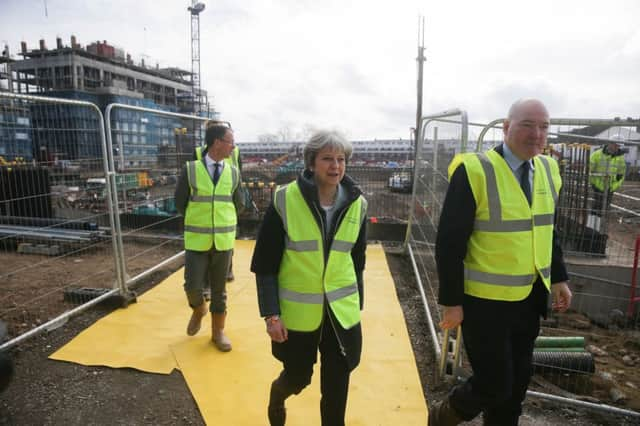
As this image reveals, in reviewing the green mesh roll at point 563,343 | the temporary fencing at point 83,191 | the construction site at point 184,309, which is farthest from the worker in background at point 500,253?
the temporary fencing at point 83,191

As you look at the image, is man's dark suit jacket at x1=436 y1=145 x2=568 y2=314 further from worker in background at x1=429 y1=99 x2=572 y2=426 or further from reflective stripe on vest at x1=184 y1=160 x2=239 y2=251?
reflective stripe on vest at x1=184 y1=160 x2=239 y2=251

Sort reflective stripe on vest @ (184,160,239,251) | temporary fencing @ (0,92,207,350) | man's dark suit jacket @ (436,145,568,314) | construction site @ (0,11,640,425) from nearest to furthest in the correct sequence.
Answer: man's dark suit jacket @ (436,145,568,314), construction site @ (0,11,640,425), reflective stripe on vest @ (184,160,239,251), temporary fencing @ (0,92,207,350)

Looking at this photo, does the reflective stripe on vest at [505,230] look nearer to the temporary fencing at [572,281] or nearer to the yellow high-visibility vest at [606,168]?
the temporary fencing at [572,281]

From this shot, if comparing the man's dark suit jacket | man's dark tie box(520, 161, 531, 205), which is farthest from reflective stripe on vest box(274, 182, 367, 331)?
man's dark tie box(520, 161, 531, 205)

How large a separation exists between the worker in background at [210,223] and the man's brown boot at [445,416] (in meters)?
1.90

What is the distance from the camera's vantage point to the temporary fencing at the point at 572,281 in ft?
10.5

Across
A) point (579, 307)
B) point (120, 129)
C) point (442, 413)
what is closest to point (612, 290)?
point (579, 307)

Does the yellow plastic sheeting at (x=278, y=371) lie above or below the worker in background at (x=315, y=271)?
below

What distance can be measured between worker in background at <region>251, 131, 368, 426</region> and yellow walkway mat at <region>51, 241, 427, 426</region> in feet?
2.64

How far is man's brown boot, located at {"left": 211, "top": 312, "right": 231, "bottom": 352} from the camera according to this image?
3490mm

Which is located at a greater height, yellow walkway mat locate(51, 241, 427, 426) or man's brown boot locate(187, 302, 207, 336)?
man's brown boot locate(187, 302, 207, 336)

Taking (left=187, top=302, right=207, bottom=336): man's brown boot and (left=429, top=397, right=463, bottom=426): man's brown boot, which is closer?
(left=429, top=397, right=463, bottom=426): man's brown boot

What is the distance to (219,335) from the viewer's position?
3.55 meters

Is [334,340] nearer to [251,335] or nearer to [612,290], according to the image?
[251,335]
